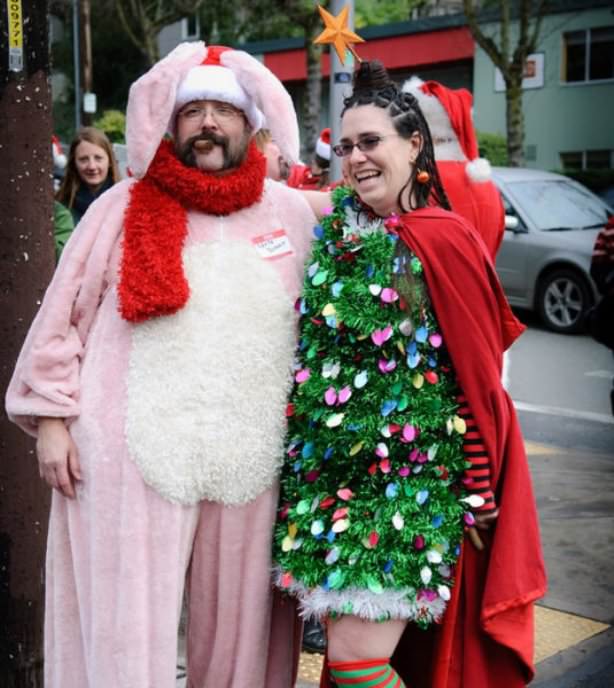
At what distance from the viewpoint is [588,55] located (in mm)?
25891

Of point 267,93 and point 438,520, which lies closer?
point 438,520

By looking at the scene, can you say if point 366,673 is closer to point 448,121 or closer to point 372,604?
point 372,604

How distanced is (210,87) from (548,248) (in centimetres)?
988

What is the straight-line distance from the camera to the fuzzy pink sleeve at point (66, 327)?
297 cm

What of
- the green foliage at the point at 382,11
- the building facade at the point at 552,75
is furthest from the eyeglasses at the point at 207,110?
the green foliage at the point at 382,11

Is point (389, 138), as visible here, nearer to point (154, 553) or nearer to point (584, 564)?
point (154, 553)

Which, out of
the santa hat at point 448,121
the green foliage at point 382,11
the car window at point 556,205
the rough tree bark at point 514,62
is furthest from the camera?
the green foliage at point 382,11

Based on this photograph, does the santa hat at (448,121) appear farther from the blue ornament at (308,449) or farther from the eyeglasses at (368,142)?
the blue ornament at (308,449)

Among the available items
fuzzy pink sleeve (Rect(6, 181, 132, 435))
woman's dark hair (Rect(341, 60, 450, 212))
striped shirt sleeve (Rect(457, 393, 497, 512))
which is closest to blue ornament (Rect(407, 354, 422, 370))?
striped shirt sleeve (Rect(457, 393, 497, 512))

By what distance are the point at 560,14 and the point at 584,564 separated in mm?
22525

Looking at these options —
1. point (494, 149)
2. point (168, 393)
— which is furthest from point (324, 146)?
point (494, 149)

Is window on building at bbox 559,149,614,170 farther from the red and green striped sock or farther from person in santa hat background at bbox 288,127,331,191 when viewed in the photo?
the red and green striped sock

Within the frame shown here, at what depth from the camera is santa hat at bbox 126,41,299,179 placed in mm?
3033

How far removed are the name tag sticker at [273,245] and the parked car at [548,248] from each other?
9.32 m
